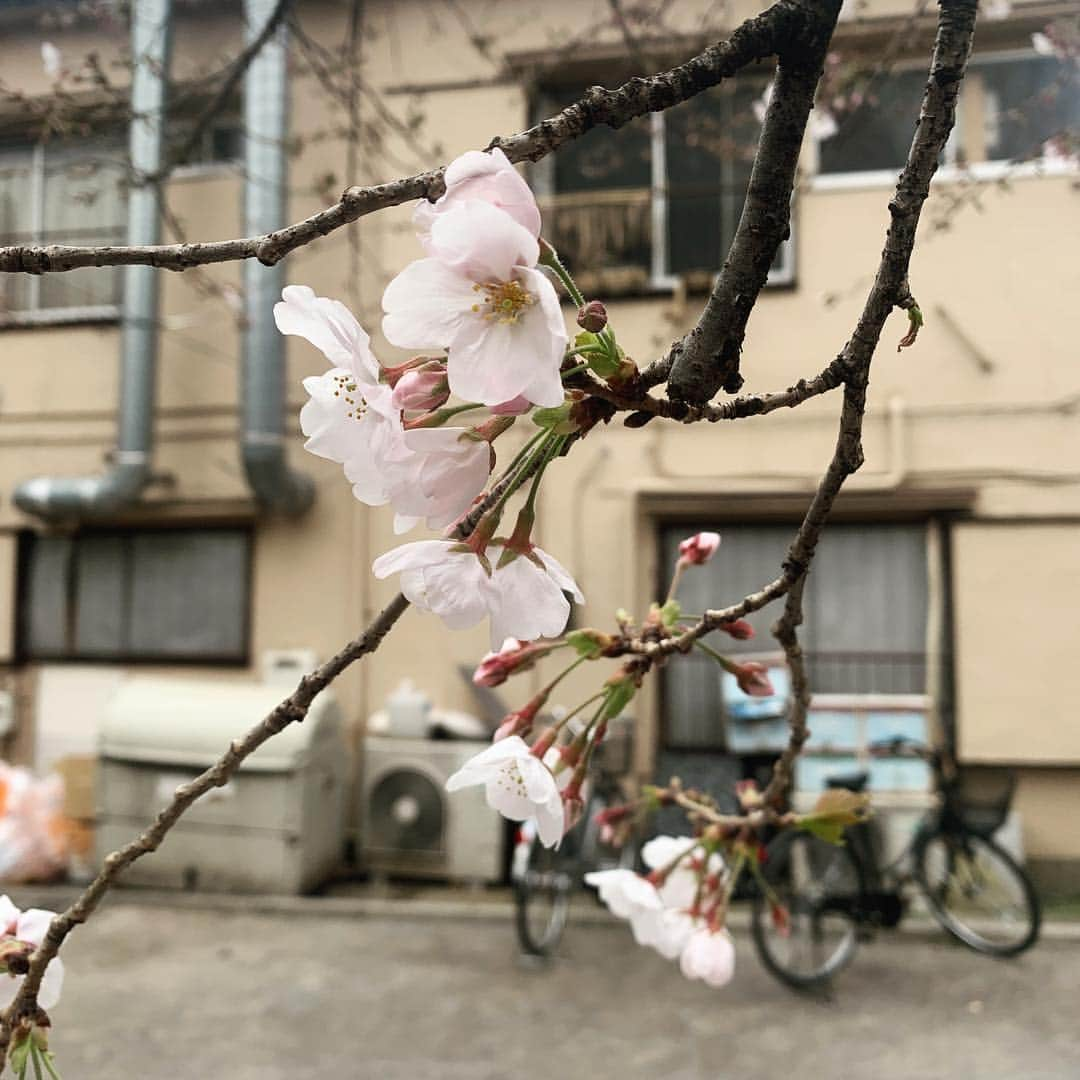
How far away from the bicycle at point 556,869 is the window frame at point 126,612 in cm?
199

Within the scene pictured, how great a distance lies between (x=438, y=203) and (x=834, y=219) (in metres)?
4.68

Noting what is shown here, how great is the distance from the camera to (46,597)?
5.58 meters

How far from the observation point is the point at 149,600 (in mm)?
5473

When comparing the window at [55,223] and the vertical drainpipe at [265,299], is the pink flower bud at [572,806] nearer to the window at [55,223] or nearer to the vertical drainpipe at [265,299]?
the vertical drainpipe at [265,299]

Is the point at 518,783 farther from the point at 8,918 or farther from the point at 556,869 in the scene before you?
the point at 556,869

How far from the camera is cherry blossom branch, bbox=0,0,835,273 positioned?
0.46 metres

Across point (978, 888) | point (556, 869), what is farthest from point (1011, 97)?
point (556, 869)

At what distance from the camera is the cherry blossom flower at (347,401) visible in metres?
0.53

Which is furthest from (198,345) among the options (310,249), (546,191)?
(546,191)

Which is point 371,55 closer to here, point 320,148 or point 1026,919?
point 320,148

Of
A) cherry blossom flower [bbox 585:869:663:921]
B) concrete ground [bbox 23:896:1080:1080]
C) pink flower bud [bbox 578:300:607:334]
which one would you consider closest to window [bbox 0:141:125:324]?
concrete ground [bbox 23:896:1080:1080]

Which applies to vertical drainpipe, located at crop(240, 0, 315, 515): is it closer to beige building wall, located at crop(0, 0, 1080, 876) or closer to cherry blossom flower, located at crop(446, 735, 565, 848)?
beige building wall, located at crop(0, 0, 1080, 876)

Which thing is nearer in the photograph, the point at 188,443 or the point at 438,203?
the point at 438,203

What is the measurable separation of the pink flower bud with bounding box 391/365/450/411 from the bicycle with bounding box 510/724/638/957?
3.51 meters
